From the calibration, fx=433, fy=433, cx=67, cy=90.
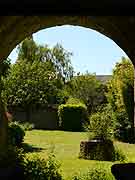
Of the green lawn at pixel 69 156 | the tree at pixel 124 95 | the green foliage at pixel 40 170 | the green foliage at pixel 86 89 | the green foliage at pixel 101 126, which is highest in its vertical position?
the green foliage at pixel 86 89

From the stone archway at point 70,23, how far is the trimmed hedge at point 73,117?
22333 millimetres

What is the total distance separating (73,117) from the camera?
1177 inches

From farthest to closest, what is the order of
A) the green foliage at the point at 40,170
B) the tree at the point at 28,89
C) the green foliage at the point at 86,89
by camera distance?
the green foliage at the point at 86,89, the tree at the point at 28,89, the green foliage at the point at 40,170

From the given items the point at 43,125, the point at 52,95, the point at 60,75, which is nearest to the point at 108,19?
the point at 43,125

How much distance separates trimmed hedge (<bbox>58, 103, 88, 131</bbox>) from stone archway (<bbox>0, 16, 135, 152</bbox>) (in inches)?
879

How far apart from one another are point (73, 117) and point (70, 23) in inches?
880

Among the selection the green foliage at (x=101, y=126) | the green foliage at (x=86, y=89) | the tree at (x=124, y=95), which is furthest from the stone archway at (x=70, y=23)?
the green foliage at (x=86, y=89)

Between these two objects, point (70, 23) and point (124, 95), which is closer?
point (70, 23)

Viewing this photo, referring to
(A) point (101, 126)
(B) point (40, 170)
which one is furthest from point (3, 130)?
(A) point (101, 126)

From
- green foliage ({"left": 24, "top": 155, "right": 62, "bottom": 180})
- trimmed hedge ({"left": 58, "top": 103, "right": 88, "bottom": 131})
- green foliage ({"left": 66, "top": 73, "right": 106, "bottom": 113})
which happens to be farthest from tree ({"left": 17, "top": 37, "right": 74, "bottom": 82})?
green foliage ({"left": 24, "top": 155, "right": 62, "bottom": 180})

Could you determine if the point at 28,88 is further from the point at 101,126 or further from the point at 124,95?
the point at 101,126

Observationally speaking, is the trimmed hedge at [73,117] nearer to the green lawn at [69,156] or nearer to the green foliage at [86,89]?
the green lawn at [69,156]

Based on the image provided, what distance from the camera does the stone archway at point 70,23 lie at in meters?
7.15

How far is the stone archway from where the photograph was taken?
715 centimetres
